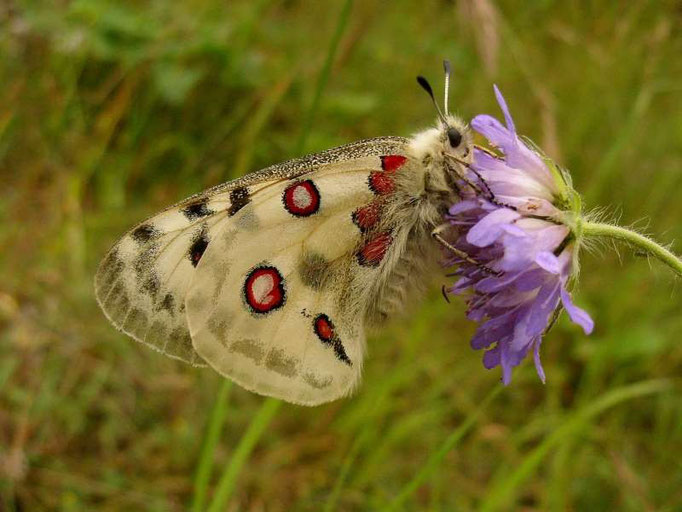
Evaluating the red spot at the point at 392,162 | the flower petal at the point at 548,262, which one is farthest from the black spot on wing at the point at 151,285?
the flower petal at the point at 548,262

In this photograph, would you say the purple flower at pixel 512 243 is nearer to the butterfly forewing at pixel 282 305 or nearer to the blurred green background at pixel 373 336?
the butterfly forewing at pixel 282 305

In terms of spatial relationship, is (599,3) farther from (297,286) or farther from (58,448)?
(58,448)

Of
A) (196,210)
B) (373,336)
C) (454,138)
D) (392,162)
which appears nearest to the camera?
(454,138)

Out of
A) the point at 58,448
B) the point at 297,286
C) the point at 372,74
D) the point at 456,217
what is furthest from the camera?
the point at 372,74

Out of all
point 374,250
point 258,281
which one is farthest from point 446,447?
point 258,281

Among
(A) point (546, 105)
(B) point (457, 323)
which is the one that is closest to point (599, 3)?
(A) point (546, 105)

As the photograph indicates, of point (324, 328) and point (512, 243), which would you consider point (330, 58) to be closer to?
point (324, 328)
